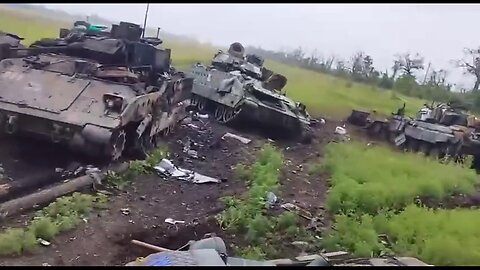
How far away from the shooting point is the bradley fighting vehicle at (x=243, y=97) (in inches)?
528

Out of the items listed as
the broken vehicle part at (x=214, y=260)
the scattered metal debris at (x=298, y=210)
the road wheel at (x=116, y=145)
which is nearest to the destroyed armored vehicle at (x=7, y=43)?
the road wheel at (x=116, y=145)

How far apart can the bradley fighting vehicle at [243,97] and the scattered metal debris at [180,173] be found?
467 centimetres

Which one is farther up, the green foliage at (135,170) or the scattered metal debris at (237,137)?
the green foliage at (135,170)

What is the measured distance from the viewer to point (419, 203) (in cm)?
891

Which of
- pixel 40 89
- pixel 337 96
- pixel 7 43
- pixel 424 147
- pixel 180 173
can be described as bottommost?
pixel 337 96

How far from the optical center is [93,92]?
815cm

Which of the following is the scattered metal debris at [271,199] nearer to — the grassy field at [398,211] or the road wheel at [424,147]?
the grassy field at [398,211]

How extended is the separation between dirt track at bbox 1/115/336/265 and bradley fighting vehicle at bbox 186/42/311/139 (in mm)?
1690

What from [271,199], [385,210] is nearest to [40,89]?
[271,199]

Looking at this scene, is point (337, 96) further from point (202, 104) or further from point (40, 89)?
point (40, 89)

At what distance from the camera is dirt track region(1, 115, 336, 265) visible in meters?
5.42

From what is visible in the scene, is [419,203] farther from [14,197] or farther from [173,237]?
[14,197]

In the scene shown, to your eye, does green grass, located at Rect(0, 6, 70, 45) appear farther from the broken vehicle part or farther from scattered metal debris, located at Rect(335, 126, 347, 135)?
the broken vehicle part

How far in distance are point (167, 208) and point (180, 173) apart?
1.56m
